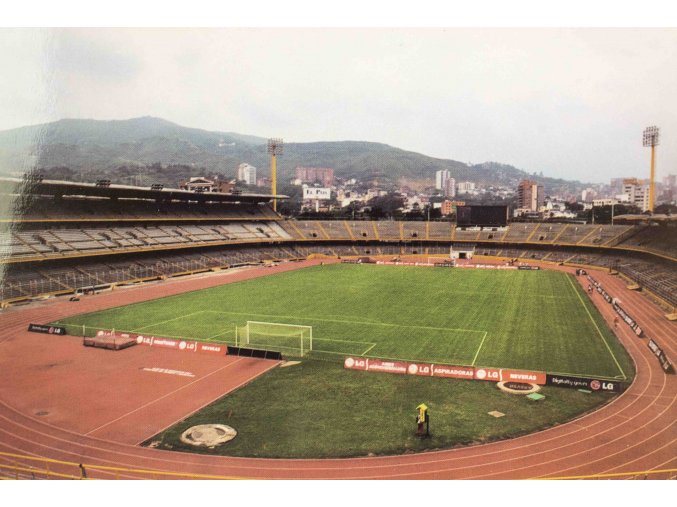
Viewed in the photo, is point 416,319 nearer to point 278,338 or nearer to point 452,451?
point 278,338

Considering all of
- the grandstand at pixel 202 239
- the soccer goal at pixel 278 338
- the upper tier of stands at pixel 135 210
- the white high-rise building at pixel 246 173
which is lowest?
the soccer goal at pixel 278 338

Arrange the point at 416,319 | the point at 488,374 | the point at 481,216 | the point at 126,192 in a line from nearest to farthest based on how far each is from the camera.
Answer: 1. the point at 488,374
2. the point at 416,319
3. the point at 126,192
4. the point at 481,216

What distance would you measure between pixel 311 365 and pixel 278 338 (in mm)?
5761

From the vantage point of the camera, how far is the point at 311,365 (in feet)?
81.8

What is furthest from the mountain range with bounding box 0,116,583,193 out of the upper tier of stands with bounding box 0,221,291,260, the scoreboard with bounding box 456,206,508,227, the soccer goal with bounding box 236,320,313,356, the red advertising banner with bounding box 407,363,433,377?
the scoreboard with bounding box 456,206,508,227

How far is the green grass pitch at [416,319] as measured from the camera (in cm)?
2659

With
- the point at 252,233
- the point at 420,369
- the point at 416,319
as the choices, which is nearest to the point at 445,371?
the point at 420,369

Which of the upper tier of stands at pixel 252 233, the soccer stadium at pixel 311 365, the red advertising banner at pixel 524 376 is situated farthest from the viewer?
the upper tier of stands at pixel 252 233

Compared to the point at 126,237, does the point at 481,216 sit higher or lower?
higher

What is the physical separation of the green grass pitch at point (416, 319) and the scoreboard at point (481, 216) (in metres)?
31.1

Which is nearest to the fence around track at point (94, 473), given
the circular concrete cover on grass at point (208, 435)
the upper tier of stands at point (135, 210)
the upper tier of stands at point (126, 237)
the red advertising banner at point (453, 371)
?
the circular concrete cover on grass at point (208, 435)

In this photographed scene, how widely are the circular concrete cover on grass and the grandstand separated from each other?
1139 centimetres

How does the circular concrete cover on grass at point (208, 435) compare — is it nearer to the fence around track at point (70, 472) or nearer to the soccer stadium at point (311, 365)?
the soccer stadium at point (311, 365)

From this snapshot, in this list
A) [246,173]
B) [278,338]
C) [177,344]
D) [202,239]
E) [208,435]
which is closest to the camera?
[208,435]
